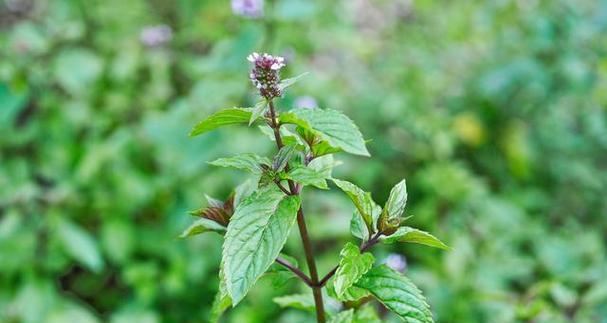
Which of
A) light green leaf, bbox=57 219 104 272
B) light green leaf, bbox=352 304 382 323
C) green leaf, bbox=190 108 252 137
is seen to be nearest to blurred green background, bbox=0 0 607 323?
light green leaf, bbox=57 219 104 272

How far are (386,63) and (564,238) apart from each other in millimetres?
1257

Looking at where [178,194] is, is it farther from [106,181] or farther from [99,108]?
[99,108]

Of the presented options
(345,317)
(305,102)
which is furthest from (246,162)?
(305,102)

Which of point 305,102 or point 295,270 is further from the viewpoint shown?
point 305,102

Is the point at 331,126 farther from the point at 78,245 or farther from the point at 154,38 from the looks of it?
the point at 154,38

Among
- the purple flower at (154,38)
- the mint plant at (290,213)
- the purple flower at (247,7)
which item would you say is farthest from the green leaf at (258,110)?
the purple flower at (154,38)

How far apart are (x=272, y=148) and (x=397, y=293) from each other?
1.67 m

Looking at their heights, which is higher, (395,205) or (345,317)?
(395,205)

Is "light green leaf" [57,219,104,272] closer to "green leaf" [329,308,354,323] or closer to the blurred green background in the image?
the blurred green background

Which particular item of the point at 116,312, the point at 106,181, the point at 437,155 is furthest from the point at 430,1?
the point at 116,312

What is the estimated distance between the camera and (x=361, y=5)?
15.7 feet

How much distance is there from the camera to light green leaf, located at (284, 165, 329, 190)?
2.69ft

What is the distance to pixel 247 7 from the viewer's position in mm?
2105

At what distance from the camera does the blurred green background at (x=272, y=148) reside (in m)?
2.23
